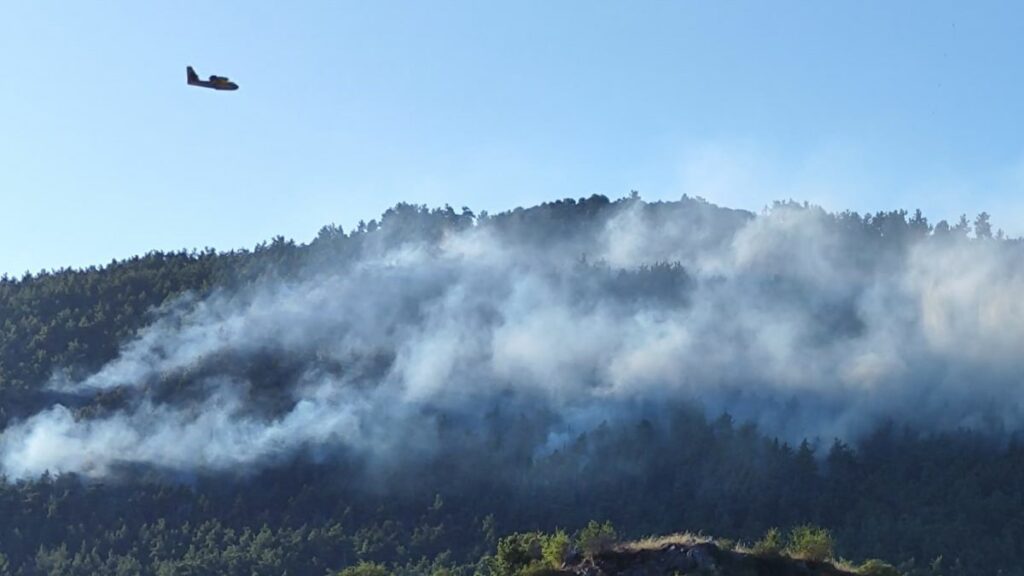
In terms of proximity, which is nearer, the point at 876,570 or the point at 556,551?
the point at 876,570

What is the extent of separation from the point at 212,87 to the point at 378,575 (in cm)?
3773

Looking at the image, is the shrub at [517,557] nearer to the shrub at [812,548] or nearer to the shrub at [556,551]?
the shrub at [556,551]

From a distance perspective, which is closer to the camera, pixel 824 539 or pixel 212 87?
pixel 824 539

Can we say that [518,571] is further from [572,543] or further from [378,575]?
[378,575]

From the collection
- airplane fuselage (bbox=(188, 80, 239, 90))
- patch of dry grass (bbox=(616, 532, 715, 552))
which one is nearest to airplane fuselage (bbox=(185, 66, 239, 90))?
airplane fuselage (bbox=(188, 80, 239, 90))

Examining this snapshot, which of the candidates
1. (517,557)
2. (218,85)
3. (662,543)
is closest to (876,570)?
(662,543)

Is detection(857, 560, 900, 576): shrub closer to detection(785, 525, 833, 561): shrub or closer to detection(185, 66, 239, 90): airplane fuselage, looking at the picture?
detection(785, 525, 833, 561): shrub

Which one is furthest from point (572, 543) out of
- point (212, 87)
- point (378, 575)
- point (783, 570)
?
point (212, 87)

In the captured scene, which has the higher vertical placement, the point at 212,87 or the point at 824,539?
the point at 212,87

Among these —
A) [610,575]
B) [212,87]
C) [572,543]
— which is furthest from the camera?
[212,87]

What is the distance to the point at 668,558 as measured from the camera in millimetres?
108125

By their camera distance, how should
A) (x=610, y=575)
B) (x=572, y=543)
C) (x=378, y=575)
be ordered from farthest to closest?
(x=378, y=575), (x=572, y=543), (x=610, y=575)

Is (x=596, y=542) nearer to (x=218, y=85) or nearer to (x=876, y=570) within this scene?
(x=876, y=570)

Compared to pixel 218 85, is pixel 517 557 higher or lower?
lower
